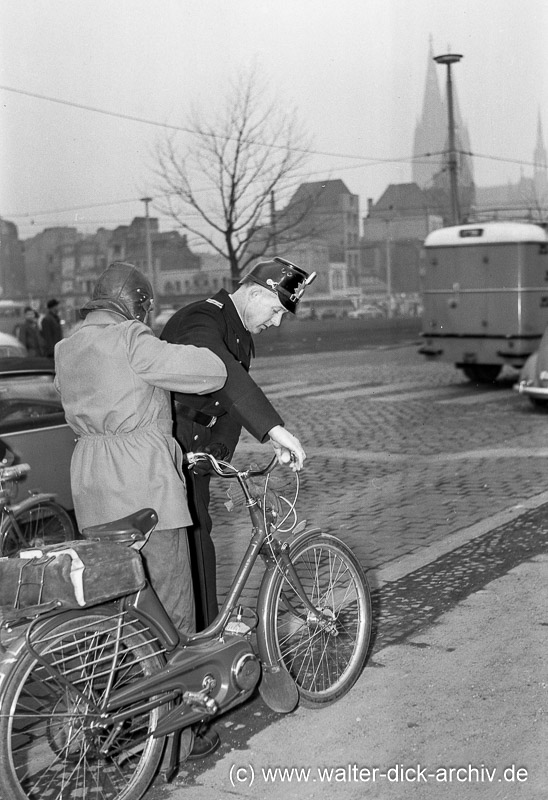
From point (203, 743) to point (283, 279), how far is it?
1.57 meters

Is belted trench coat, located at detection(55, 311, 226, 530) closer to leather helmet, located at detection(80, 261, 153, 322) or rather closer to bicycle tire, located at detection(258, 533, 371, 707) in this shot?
leather helmet, located at detection(80, 261, 153, 322)

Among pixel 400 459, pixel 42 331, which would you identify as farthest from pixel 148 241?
pixel 400 459

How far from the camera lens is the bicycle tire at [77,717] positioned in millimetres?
2824

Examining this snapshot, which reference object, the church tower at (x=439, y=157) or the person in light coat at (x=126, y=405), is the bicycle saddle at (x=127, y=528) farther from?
the church tower at (x=439, y=157)

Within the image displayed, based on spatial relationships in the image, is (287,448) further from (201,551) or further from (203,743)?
(203,743)

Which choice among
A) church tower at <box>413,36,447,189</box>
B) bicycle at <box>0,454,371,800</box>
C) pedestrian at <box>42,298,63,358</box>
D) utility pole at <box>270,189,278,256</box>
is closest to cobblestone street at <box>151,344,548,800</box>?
bicycle at <box>0,454,371,800</box>

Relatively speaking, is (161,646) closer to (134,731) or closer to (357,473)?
(134,731)

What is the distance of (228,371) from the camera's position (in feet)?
12.0

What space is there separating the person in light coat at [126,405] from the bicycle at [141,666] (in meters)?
0.17

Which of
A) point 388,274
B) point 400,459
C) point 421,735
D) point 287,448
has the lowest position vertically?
point 400,459

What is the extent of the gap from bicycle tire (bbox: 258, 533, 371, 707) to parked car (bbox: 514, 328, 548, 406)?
9.79 metres

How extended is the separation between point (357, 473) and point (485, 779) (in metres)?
5.97

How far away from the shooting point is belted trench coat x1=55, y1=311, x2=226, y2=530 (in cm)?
327

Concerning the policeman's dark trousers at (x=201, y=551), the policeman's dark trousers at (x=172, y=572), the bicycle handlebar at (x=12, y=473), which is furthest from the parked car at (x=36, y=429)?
the policeman's dark trousers at (x=172, y=572)
